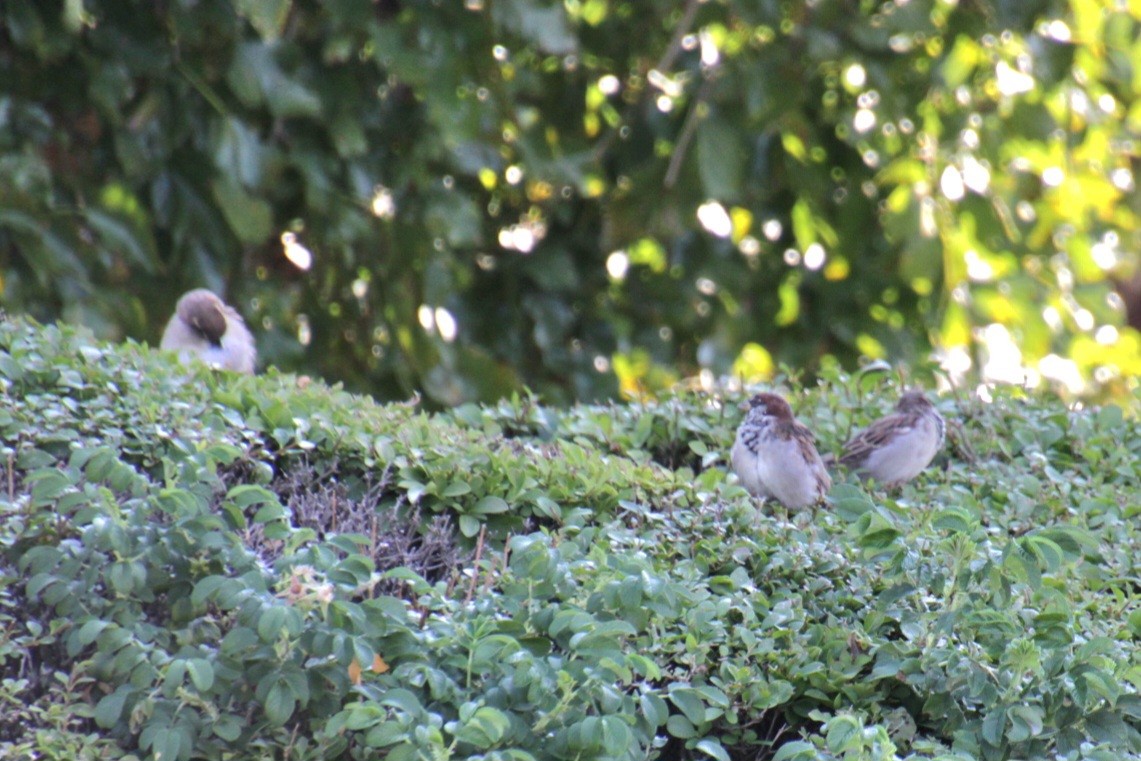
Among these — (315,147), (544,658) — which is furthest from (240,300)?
(544,658)

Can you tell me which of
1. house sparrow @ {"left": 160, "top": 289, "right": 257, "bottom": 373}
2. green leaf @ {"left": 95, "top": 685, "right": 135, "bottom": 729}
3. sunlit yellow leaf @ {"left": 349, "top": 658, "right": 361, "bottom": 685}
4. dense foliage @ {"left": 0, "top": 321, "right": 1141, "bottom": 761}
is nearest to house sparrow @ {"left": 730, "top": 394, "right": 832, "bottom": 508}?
dense foliage @ {"left": 0, "top": 321, "right": 1141, "bottom": 761}

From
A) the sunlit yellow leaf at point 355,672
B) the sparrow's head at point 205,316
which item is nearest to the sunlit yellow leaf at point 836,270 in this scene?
the sparrow's head at point 205,316

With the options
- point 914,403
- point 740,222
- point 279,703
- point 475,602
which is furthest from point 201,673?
point 740,222

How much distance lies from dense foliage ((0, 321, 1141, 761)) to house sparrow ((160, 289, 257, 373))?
→ 1.82m

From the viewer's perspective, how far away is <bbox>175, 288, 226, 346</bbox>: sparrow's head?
7.45 meters

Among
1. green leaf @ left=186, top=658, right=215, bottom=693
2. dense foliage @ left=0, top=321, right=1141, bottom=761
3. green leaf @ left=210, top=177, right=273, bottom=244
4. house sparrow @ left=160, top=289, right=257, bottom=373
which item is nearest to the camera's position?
green leaf @ left=186, top=658, right=215, bottom=693

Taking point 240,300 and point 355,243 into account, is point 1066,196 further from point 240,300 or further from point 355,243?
point 240,300

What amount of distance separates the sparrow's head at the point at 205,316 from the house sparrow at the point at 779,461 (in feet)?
9.29

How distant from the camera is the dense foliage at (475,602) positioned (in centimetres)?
357

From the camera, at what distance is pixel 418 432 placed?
5.40 metres

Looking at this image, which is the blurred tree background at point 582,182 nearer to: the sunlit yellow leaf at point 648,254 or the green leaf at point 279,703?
the sunlit yellow leaf at point 648,254

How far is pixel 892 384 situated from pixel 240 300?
380 cm

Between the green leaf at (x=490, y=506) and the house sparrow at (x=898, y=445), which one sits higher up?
the green leaf at (x=490, y=506)

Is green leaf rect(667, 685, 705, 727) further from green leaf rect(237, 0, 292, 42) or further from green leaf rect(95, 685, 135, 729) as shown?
green leaf rect(237, 0, 292, 42)
